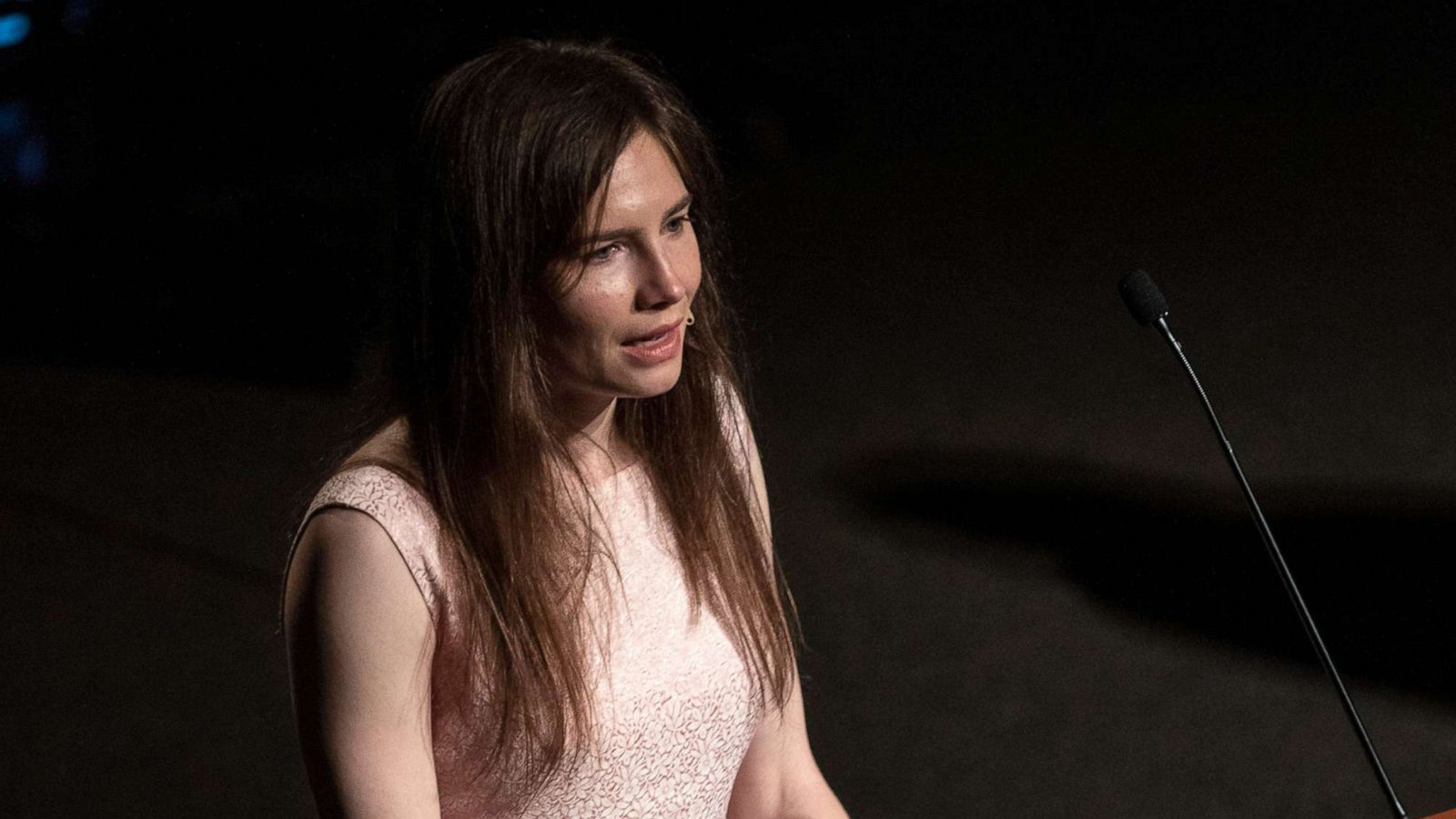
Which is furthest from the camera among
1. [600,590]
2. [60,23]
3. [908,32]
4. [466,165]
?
[908,32]

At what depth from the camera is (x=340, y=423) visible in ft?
12.0

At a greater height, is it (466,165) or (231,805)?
(466,165)

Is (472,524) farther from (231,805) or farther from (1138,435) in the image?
(1138,435)

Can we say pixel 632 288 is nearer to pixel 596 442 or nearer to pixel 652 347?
pixel 652 347

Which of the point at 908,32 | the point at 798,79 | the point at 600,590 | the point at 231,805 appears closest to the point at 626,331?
the point at 600,590

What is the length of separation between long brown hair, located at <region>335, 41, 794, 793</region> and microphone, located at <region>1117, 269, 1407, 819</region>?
12.9 inches

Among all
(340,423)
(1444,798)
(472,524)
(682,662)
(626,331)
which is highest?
(626,331)

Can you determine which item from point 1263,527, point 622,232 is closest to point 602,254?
point 622,232

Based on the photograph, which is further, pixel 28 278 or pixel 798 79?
pixel 798 79

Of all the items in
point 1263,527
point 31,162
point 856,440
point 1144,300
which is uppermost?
point 1144,300

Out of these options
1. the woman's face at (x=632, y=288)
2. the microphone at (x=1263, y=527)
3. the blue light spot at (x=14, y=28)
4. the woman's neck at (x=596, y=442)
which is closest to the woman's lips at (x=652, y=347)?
the woman's face at (x=632, y=288)

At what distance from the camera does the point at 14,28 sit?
9.73ft

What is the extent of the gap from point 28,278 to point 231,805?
1113mm

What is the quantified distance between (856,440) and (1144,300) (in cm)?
262
